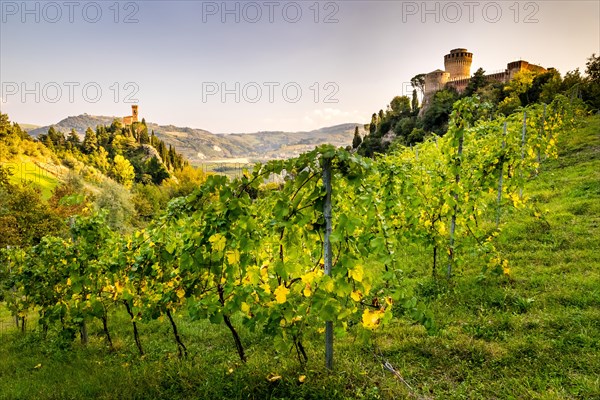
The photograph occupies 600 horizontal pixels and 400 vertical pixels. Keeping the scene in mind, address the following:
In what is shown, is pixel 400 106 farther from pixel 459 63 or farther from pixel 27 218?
pixel 27 218

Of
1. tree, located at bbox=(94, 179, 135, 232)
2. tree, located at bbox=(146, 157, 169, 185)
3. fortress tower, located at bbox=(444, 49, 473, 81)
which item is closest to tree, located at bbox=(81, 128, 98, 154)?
tree, located at bbox=(146, 157, 169, 185)

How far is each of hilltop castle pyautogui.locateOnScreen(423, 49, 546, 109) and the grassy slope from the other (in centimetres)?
6535

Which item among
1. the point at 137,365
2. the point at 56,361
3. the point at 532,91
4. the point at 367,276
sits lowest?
the point at 56,361

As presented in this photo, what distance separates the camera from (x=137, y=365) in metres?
4.89

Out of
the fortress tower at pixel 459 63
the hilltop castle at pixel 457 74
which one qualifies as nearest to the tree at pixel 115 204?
the hilltop castle at pixel 457 74

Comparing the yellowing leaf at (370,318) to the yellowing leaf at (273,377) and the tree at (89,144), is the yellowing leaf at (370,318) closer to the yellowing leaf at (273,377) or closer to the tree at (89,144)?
the yellowing leaf at (273,377)

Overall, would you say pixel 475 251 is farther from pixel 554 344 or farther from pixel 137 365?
pixel 137 365

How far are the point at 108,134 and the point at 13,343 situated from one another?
10254 cm

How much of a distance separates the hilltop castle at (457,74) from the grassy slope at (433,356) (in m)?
65.4

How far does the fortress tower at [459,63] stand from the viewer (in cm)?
7412

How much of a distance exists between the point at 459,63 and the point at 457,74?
2522 millimetres

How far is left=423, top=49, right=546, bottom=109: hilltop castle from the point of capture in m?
59.2

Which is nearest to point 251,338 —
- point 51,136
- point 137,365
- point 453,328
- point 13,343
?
point 137,365

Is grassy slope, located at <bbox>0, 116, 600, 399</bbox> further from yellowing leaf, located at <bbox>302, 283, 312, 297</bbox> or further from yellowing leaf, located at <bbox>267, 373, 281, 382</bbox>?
yellowing leaf, located at <bbox>302, 283, 312, 297</bbox>
